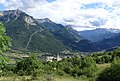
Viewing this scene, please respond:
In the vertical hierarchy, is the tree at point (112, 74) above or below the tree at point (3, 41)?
below

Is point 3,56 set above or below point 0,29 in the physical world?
below

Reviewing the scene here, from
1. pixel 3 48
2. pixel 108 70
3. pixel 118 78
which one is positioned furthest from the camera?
pixel 108 70

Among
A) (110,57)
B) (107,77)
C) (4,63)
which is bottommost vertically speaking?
(110,57)

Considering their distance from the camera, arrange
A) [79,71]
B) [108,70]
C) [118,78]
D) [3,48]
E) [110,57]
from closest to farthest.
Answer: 1. [3,48]
2. [118,78]
3. [108,70]
4. [79,71]
5. [110,57]

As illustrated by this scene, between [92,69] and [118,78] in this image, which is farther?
[92,69]

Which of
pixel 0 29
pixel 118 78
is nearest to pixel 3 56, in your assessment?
pixel 0 29

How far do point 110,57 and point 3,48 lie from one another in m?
121

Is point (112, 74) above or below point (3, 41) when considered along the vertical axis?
below

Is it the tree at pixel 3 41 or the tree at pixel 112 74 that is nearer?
the tree at pixel 3 41

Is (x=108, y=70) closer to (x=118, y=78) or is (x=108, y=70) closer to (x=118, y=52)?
(x=118, y=78)

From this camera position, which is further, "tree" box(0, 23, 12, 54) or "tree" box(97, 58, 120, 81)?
"tree" box(97, 58, 120, 81)

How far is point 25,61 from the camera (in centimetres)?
10569

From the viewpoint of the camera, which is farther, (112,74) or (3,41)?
(112,74)

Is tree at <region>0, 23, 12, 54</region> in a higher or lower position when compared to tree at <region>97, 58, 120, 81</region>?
higher
